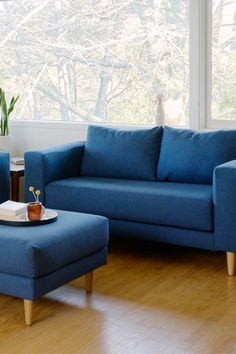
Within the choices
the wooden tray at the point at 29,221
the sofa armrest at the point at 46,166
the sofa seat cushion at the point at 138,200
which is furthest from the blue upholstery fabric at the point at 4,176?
the wooden tray at the point at 29,221

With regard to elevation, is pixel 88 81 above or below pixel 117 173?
above

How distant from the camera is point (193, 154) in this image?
13.3 ft

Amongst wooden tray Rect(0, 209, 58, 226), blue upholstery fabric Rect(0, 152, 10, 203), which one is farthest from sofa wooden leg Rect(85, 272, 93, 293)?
blue upholstery fabric Rect(0, 152, 10, 203)

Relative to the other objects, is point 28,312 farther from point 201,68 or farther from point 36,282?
point 201,68

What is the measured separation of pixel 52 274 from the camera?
293 cm

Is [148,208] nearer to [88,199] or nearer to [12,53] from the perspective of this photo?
[88,199]

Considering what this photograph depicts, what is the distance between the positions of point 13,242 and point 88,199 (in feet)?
4.01

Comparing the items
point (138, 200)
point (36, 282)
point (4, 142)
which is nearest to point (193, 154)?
point (138, 200)

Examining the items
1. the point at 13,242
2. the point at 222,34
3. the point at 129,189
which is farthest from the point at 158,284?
the point at 222,34

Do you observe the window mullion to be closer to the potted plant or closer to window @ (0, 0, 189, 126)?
window @ (0, 0, 189, 126)

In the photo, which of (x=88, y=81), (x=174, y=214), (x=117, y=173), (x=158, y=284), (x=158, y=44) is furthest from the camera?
(x=88, y=81)

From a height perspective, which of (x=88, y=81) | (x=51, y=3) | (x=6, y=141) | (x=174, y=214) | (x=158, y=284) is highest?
(x=51, y=3)

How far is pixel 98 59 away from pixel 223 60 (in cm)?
110

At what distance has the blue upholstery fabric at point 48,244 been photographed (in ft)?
9.24
